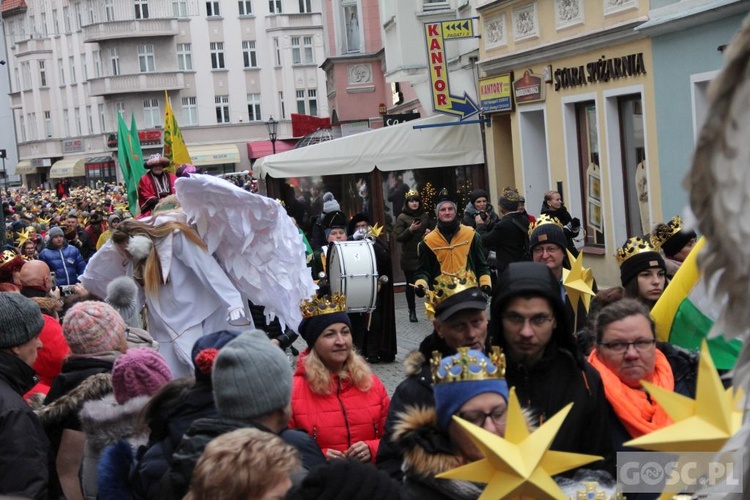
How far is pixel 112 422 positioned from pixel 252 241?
4008 millimetres

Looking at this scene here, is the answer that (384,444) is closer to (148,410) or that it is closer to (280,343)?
(148,410)

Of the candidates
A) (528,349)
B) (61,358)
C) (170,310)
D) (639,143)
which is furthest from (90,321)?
(639,143)

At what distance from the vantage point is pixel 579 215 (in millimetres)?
19094

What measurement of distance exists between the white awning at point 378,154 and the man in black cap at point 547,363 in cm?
1767

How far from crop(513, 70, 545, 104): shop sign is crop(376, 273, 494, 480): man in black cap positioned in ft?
51.4

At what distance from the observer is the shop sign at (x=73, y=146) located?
82.9 m

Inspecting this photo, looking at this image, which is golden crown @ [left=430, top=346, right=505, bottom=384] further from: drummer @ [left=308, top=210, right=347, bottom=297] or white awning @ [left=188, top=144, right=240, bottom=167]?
white awning @ [left=188, top=144, right=240, bottom=167]

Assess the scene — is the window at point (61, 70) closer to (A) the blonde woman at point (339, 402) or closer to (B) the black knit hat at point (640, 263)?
(B) the black knit hat at point (640, 263)

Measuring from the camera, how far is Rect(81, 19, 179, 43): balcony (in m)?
74.7

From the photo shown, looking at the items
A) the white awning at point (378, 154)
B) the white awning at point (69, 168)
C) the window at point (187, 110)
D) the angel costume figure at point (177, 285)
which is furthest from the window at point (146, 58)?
the angel costume figure at point (177, 285)

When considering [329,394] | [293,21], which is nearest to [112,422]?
[329,394]

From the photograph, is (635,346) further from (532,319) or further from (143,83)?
(143,83)

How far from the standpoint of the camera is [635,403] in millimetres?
3945

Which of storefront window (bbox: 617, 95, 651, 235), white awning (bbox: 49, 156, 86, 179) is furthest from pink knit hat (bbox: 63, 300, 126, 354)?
white awning (bbox: 49, 156, 86, 179)
